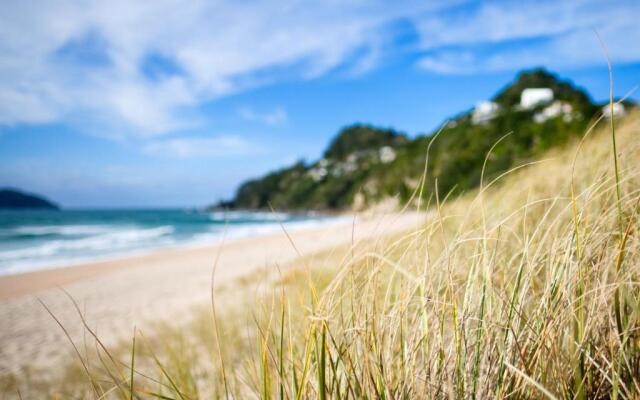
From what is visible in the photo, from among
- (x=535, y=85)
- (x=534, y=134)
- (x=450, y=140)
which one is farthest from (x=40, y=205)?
(x=535, y=85)

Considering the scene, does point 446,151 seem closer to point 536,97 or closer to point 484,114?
point 484,114

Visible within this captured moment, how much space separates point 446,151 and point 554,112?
517 inches

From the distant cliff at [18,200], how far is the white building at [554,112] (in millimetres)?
145523

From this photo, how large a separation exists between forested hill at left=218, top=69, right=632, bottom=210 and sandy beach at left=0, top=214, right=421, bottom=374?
3.14 metres

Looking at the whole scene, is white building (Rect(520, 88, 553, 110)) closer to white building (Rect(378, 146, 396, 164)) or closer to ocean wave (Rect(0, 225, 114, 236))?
white building (Rect(378, 146, 396, 164))

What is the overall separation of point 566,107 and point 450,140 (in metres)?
13.4

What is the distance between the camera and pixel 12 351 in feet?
16.8

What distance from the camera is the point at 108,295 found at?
8789mm

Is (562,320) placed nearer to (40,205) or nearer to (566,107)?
(566,107)

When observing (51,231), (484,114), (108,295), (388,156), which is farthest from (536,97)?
(51,231)

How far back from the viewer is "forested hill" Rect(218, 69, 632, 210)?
946 inches

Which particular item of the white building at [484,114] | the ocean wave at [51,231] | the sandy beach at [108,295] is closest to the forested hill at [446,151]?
the white building at [484,114]

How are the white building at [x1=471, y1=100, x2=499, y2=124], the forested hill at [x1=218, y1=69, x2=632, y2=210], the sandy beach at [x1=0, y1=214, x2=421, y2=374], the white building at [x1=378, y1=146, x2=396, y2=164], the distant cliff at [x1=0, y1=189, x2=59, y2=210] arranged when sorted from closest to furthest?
the sandy beach at [x1=0, y1=214, x2=421, y2=374] < the forested hill at [x1=218, y1=69, x2=632, y2=210] < the white building at [x1=471, y1=100, x2=499, y2=124] < the white building at [x1=378, y1=146, x2=396, y2=164] < the distant cliff at [x1=0, y1=189, x2=59, y2=210]

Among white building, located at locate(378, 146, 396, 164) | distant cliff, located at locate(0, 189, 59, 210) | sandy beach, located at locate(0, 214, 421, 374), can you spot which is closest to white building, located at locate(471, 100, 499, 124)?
white building, located at locate(378, 146, 396, 164)
